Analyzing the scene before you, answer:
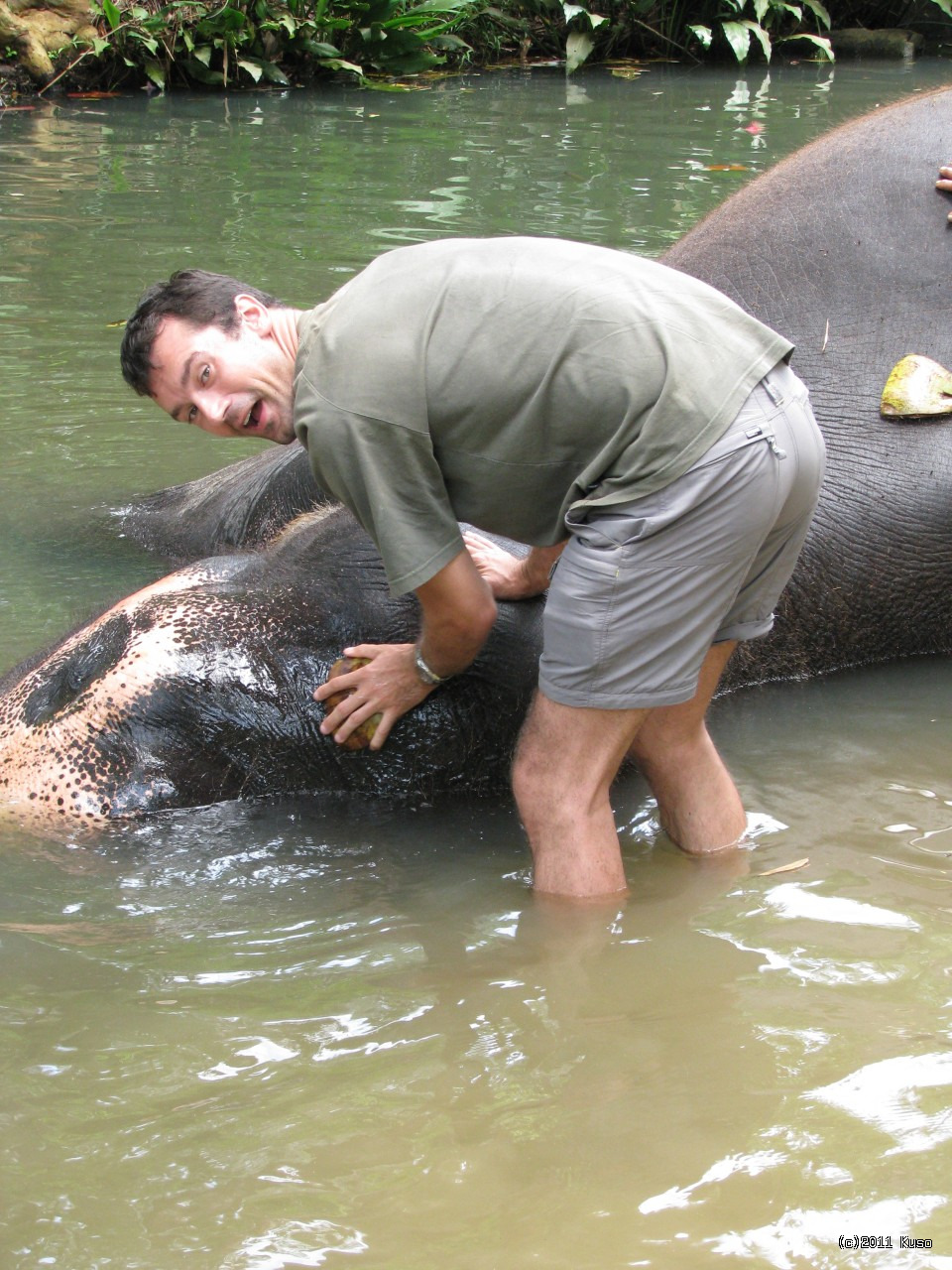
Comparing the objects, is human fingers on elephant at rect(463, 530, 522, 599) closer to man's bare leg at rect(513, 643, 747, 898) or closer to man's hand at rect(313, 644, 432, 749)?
man's hand at rect(313, 644, 432, 749)

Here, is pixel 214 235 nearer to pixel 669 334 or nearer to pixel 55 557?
pixel 55 557

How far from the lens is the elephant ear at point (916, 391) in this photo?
444cm

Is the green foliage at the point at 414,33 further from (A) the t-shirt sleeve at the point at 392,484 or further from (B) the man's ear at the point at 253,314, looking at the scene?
(A) the t-shirt sleeve at the point at 392,484

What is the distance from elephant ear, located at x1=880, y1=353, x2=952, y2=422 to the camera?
14.6ft

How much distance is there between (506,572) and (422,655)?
52cm

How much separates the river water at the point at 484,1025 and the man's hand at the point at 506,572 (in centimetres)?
60

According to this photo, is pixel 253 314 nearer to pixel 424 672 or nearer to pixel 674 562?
pixel 424 672

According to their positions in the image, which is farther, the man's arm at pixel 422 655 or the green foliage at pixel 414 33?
the green foliage at pixel 414 33

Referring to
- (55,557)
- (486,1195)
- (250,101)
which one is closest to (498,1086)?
(486,1195)

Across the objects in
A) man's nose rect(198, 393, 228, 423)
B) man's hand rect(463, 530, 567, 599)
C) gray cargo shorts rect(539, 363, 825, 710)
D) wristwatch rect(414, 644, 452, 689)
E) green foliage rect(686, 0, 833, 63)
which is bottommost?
wristwatch rect(414, 644, 452, 689)

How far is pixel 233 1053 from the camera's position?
8.81 feet

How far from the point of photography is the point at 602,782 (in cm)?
315

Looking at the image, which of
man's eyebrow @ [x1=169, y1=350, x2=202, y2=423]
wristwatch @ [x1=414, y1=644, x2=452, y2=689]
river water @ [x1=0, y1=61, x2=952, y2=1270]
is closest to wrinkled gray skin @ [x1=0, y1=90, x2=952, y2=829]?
river water @ [x1=0, y1=61, x2=952, y2=1270]

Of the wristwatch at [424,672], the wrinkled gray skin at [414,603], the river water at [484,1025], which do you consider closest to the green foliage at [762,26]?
the wrinkled gray skin at [414,603]
